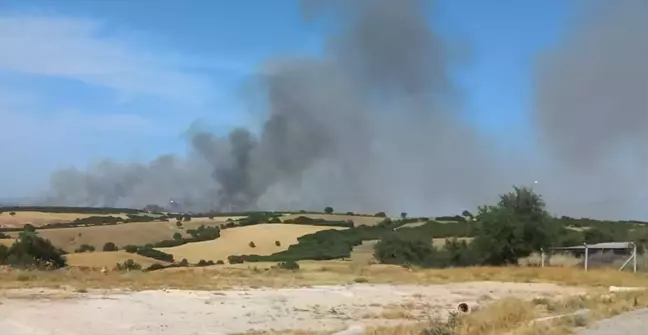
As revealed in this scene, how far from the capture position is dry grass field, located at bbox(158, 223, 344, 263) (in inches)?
3401

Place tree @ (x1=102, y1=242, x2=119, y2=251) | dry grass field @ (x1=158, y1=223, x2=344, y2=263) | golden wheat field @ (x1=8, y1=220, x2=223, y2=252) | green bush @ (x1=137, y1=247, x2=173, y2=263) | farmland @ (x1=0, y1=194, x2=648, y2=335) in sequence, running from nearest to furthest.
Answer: farmland @ (x1=0, y1=194, x2=648, y2=335), green bush @ (x1=137, y1=247, x2=173, y2=263), tree @ (x1=102, y1=242, x2=119, y2=251), dry grass field @ (x1=158, y1=223, x2=344, y2=263), golden wheat field @ (x1=8, y1=220, x2=223, y2=252)

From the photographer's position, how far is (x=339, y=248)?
306ft

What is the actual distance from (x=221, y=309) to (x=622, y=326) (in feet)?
44.6

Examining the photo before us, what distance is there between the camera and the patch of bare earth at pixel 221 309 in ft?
73.4

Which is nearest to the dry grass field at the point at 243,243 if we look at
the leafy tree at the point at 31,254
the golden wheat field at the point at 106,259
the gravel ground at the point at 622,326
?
the golden wheat field at the point at 106,259

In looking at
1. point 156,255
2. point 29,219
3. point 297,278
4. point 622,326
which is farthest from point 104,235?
point 622,326

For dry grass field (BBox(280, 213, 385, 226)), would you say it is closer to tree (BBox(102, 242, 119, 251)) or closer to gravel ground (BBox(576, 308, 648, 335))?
tree (BBox(102, 242, 119, 251))

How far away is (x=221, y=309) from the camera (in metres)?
26.8

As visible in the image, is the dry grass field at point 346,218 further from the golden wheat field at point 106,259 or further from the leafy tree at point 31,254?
the leafy tree at point 31,254

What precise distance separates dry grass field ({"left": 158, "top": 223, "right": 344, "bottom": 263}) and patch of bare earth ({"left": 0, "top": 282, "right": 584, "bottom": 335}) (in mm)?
47721

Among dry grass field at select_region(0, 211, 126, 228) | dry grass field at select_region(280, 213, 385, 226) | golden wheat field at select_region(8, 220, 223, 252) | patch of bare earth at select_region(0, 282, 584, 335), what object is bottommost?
patch of bare earth at select_region(0, 282, 584, 335)

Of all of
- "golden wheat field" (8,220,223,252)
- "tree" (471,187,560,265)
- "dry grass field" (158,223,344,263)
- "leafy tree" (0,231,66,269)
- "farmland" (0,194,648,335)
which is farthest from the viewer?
"golden wheat field" (8,220,223,252)

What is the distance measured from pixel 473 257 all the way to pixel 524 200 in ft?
17.2

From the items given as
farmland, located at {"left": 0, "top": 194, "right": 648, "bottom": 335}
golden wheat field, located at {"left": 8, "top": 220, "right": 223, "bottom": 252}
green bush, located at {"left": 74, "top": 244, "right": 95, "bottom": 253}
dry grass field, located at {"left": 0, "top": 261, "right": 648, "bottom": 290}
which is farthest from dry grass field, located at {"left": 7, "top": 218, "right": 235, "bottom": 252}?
dry grass field, located at {"left": 0, "top": 261, "right": 648, "bottom": 290}
